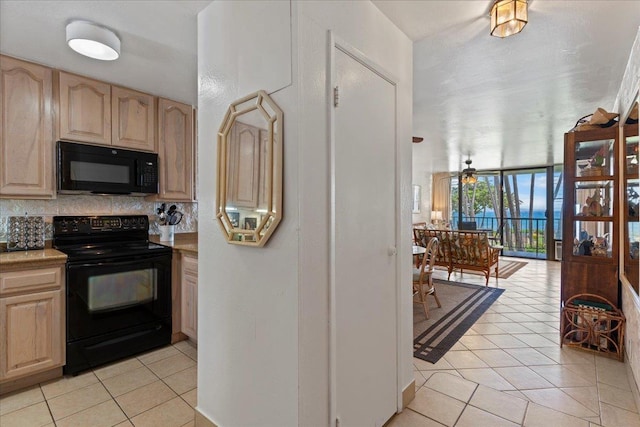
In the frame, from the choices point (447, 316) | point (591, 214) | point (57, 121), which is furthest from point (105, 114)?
point (591, 214)

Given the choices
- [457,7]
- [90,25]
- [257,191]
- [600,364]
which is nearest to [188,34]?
[90,25]

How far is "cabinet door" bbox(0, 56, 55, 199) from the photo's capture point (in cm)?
220

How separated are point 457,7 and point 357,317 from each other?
5.75 ft

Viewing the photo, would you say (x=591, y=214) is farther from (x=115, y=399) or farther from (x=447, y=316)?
(x=115, y=399)

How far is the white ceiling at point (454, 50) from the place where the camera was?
1.73 m

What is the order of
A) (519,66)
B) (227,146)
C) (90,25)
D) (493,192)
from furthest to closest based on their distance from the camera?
(493,192)
(519,66)
(90,25)
(227,146)

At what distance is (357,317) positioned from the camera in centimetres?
155

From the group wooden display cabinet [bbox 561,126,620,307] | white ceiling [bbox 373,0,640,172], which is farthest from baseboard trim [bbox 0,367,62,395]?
wooden display cabinet [bbox 561,126,620,307]

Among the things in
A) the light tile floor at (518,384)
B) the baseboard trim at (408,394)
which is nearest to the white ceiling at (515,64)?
the baseboard trim at (408,394)

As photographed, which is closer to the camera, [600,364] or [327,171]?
[327,171]

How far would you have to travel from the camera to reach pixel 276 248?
52.1 inches

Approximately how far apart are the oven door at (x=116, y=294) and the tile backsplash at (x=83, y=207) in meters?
0.70

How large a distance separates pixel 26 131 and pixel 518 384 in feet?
13.1

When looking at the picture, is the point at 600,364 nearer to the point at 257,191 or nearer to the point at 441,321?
the point at 441,321
